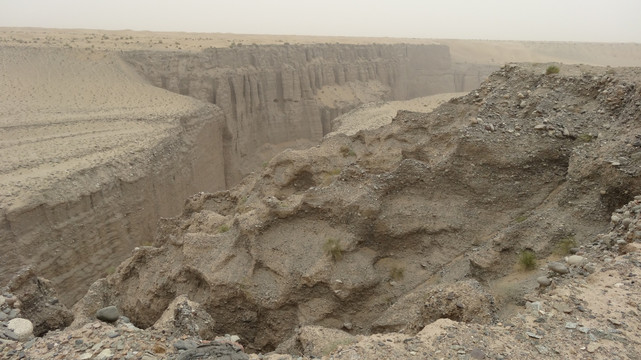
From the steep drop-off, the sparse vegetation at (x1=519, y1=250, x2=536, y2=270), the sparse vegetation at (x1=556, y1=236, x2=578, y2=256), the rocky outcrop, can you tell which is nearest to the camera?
the sparse vegetation at (x1=556, y1=236, x2=578, y2=256)

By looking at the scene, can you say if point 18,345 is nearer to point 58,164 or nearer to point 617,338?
point 617,338

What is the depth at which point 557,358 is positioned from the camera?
161 inches

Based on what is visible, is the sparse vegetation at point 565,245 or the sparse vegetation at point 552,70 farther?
the sparse vegetation at point 552,70

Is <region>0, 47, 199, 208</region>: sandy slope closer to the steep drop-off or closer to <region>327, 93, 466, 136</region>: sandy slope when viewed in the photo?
the steep drop-off

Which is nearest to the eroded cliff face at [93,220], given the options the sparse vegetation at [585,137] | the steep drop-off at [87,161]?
the steep drop-off at [87,161]

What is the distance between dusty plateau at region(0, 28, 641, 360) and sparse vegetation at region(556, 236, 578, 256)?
0.04 meters

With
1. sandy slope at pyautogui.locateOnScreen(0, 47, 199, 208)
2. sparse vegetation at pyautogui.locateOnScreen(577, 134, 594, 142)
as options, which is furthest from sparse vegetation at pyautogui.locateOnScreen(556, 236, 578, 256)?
sandy slope at pyautogui.locateOnScreen(0, 47, 199, 208)

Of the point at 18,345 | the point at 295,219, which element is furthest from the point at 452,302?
the point at 18,345

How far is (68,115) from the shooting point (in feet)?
61.7

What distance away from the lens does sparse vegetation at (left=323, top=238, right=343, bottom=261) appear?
7840 millimetres

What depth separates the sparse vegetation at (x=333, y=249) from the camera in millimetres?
7840

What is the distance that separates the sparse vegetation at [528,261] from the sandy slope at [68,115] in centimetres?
1133

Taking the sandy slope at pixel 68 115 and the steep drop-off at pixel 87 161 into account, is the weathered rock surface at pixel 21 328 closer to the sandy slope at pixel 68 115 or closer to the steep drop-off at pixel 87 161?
the steep drop-off at pixel 87 161

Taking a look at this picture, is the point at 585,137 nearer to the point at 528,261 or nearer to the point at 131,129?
the point at 528,261
